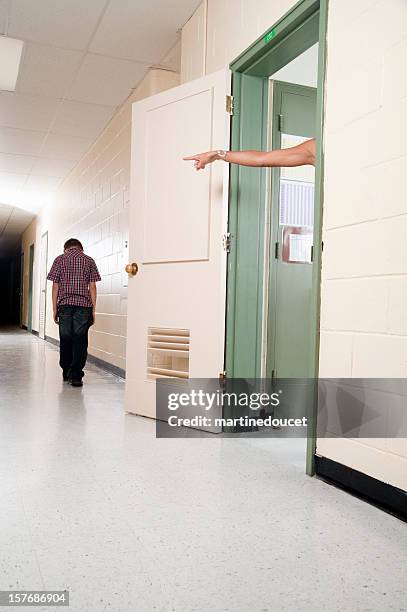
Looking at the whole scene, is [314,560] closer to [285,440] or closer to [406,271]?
[406,271]

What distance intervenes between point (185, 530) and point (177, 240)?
6.31 ft

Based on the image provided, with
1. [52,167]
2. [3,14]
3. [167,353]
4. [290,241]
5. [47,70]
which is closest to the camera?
[167,353]

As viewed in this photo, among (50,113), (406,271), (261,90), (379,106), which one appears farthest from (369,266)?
(50,113)

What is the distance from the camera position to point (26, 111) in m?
5.89

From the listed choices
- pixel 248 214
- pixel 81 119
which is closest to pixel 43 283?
pixel 81 119

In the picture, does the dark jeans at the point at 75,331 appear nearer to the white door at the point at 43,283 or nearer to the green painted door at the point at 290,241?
the green painted door at the point at 290,241

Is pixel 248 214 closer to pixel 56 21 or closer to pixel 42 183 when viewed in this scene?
pixel 56 21

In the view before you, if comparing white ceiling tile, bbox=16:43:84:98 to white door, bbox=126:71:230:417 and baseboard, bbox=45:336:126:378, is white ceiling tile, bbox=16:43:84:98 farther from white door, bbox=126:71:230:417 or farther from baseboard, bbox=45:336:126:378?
baseboard, bbox=45:336:126:378

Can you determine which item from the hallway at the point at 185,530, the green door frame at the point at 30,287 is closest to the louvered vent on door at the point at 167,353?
the hallway at the point at 185,530

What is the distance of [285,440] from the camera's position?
10.1 ft

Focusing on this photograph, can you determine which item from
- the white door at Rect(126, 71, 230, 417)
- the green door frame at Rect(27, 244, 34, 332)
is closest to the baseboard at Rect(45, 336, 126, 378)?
the white door at Rect(126, 71, 230, 417)

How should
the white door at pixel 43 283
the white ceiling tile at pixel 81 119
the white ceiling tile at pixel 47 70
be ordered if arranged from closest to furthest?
the white ceiling tile at pixel 47 70
the white ceiling tile at pixel 81 119
the white door at pixel 43 283

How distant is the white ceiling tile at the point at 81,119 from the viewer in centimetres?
573

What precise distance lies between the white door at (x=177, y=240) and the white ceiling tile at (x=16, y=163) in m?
4.66
